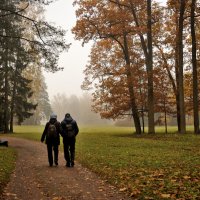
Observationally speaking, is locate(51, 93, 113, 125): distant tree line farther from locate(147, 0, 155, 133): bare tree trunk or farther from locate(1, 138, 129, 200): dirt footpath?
locate(1, 138, 129, 200): dirt footpath

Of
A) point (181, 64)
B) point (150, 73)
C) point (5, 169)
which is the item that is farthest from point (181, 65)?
point (5, 169)

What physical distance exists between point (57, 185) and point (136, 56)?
30294 mm

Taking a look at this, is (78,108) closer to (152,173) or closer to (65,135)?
(65,135)

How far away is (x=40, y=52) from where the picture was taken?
72.0ft

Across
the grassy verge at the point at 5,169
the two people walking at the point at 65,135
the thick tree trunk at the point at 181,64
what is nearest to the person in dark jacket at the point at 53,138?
the two people walking at the point at 65,135

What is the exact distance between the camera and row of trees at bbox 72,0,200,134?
34.2 metres

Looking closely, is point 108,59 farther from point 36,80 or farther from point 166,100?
point 36,80

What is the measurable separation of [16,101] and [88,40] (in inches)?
674

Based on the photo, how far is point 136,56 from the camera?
40406 millimetres

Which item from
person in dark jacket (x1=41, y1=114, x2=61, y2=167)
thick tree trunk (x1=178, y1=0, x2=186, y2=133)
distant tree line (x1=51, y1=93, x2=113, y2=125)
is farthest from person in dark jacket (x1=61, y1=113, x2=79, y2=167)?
distant tree line (x1=51, y1=93, x2=113, y2=125)

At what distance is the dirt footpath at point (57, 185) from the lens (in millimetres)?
9953

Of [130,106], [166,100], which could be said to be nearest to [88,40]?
[130,106]

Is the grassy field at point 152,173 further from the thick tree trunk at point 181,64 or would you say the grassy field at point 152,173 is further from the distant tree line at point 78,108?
the distant tree line at point 78,108

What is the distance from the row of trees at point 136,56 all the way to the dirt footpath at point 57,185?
707 inches
